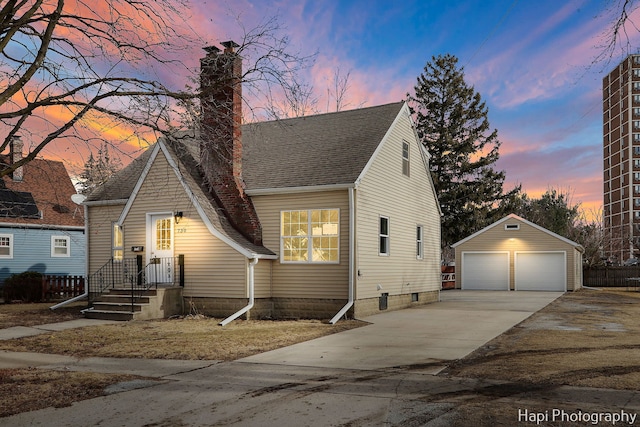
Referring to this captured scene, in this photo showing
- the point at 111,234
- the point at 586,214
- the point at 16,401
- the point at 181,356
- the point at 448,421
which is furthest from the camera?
the point at 586,214

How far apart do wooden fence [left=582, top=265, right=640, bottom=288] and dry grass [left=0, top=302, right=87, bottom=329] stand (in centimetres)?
3328

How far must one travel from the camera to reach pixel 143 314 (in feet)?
51.1

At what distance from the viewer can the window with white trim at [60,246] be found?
98.2 feet

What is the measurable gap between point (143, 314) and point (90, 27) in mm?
9019

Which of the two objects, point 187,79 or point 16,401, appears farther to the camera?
point 187,79

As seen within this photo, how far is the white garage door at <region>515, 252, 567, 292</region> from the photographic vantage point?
33000mm

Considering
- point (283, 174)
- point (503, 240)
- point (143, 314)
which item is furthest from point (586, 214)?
point (143, 314)

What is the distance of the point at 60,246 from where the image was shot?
30.3m

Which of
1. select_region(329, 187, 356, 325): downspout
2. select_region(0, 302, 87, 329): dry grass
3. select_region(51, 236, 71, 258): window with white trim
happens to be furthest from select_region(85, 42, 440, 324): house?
select_region(51, 236, 71, 258): window with white trim

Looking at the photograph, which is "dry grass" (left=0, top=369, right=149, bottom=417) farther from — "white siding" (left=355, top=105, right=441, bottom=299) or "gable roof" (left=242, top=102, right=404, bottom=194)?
"gable roof" (left=242, top=102, right=404, bottom=194)

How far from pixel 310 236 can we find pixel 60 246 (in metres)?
19.3

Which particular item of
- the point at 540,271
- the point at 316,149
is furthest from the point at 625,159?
the point at 316,149

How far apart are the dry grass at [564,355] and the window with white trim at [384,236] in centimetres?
488

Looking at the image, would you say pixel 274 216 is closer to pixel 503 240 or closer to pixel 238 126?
pixel 238 126
